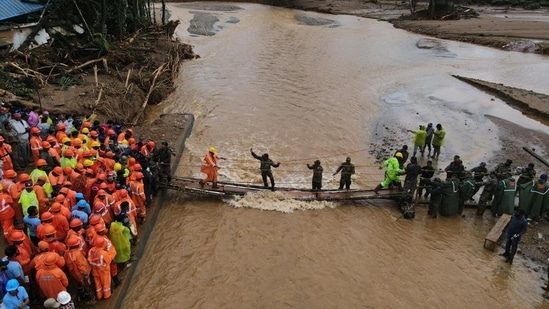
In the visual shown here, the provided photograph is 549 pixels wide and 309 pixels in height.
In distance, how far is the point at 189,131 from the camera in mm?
18078

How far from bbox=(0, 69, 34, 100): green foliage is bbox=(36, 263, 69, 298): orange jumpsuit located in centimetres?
1162

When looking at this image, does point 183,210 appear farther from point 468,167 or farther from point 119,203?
point 468,167

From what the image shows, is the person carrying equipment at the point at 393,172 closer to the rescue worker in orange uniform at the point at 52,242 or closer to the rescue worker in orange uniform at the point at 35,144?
the rescue worker in orange uniform at the point at 52,242

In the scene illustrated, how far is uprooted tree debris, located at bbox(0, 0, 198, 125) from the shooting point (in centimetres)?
1725

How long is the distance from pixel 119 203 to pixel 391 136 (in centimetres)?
1221

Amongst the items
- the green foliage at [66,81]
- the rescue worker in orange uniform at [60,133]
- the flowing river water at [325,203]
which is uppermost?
the green foliage at [66,81]

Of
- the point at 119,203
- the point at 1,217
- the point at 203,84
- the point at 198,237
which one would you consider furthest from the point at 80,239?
the point at 203,84

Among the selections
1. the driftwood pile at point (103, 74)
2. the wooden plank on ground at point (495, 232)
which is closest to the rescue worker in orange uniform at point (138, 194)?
the driftwood pile at point (103, 74)

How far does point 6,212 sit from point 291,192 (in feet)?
23.7

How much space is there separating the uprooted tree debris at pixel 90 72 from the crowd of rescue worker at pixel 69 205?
407 cm

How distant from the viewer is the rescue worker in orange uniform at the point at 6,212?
8844 millimetres

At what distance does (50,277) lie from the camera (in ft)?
24.1

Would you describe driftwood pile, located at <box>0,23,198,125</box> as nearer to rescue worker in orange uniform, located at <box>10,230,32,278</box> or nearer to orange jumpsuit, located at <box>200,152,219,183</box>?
orange jumpsuit, located at <box>200,152,219,183</box>

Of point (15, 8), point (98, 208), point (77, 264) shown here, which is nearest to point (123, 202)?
point (98, 208)
